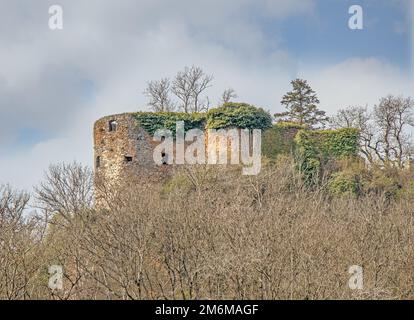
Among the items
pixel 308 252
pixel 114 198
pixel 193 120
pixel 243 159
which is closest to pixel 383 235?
pixel 308 252

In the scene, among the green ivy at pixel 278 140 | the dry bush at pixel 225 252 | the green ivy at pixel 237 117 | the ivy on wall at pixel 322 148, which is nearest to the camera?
the dry bush at pixel 225 252

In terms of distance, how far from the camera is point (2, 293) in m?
13.4

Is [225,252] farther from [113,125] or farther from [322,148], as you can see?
[322,148]

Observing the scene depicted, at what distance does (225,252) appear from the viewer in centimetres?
1249

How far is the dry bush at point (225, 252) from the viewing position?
11.4 metres

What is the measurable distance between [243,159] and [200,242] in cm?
1231

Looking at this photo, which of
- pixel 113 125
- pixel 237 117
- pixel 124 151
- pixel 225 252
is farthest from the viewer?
pixel 113 125

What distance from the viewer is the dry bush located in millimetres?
11391

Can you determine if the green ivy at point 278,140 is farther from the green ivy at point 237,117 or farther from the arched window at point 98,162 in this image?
the arched window at point 98,162

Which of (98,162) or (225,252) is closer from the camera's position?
(225,252)

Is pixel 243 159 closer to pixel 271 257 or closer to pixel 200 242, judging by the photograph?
pixel 200 242

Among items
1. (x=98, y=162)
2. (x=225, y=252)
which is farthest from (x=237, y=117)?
(x=225, y=252)

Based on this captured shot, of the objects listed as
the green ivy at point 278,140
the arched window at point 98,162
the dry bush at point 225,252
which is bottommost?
the dry bush at point 225,252

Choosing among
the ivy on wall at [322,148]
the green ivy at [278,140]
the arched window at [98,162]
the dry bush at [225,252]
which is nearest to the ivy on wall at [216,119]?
the green ivy at [278,140]
